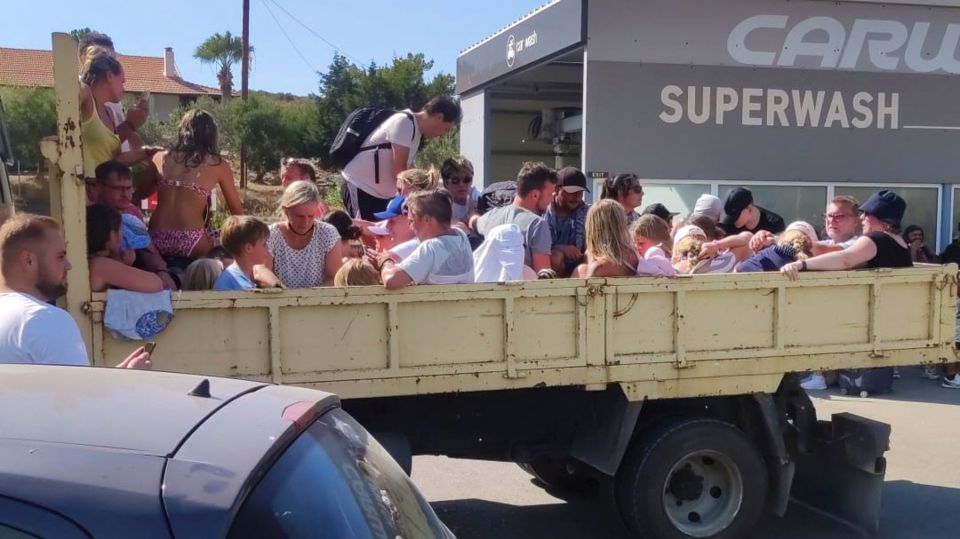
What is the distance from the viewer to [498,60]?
534 inches

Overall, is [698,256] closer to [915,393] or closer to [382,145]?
[382,145]

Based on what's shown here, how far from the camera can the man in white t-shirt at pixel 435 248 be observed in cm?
456

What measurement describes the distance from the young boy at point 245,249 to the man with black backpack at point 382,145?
79.9 inches

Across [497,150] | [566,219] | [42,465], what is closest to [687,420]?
[566,219]

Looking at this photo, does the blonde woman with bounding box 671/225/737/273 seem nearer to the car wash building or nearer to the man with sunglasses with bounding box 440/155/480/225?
the man with sunglasses with bounding box 440/155/480/225

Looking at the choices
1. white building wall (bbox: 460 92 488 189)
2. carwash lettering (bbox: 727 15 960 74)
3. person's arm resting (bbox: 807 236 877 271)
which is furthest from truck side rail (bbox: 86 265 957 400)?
white building wall (bbox: 460 92 488 189)

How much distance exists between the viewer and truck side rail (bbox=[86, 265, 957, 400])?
169 inches

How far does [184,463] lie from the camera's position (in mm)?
1788

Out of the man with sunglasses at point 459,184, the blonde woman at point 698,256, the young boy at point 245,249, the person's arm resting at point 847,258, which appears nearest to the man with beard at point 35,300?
the young boy at point 245,249

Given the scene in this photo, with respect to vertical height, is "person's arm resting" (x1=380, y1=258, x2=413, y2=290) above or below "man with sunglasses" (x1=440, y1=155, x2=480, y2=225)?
below

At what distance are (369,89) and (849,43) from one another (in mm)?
33511

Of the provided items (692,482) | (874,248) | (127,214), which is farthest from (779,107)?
(127,214)

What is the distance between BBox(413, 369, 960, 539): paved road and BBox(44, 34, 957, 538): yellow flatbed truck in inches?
19.5

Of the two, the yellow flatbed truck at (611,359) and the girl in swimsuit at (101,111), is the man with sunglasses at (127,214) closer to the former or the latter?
the girl in swimsuit at (101,111)
